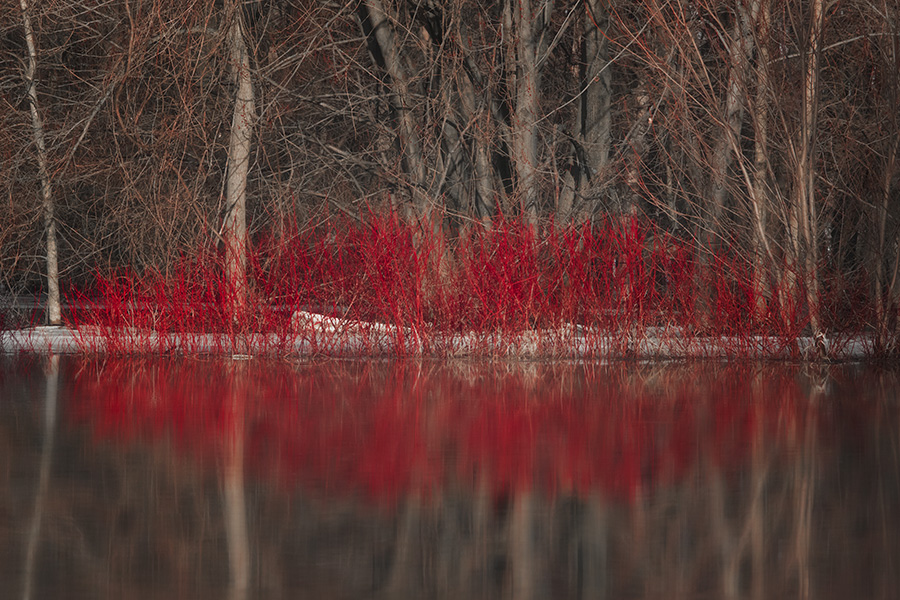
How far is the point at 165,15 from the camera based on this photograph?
57.8 ft

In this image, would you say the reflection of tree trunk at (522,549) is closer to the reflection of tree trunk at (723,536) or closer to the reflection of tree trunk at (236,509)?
the reflection of tree trunk at (723,536)

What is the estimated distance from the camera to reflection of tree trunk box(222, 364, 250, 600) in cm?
508

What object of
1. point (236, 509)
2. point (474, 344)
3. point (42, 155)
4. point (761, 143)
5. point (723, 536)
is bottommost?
point (723, 536)

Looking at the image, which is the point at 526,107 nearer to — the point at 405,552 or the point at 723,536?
the point at 723,536

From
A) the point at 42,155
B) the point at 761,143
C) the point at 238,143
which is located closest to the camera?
the point at 761,143

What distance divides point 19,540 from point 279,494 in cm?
145

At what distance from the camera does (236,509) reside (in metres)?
6.45

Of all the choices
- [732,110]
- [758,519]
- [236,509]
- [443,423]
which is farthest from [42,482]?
[732,110]

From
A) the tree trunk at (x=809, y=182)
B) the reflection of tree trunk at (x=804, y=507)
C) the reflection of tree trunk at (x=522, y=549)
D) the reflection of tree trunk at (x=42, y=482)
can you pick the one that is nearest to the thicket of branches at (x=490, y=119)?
the tree trunk at (x=809, y=182)

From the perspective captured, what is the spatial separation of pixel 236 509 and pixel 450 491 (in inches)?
44.4

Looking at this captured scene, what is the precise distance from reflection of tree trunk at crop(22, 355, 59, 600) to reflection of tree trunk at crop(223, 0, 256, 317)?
426cm

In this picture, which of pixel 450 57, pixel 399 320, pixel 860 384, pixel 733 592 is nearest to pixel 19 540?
pixel 733 592

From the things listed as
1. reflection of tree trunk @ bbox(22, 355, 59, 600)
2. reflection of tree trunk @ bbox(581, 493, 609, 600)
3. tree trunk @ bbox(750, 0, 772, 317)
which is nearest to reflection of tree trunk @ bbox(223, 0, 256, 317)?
reflection of tree trunk @ bbox(22, 355, 59, 600)

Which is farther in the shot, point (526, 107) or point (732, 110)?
point (526, 107)
